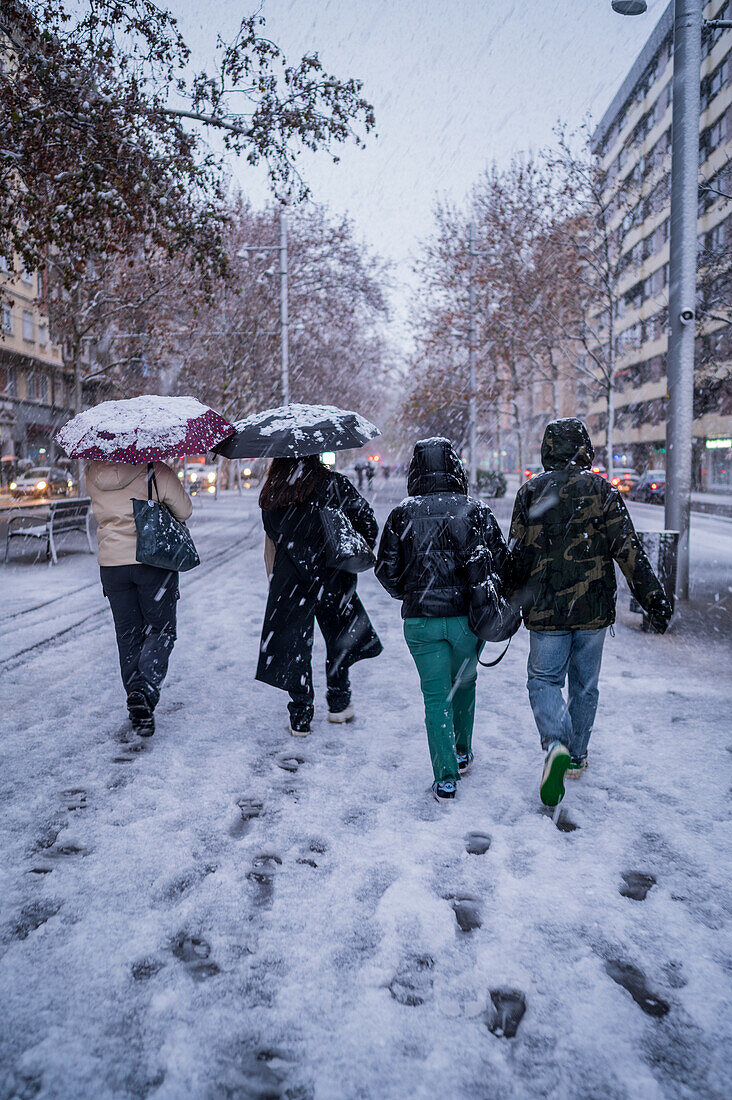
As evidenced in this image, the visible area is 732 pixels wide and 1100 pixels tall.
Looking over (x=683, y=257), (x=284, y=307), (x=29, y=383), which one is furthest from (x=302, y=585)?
(x=29, y=383)

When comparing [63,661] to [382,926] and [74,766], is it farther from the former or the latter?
A: [382,926]

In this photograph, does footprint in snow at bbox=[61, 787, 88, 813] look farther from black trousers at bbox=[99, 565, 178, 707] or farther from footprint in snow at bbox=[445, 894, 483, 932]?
footprint in snow at bbox=[445, 894, 483, 932]

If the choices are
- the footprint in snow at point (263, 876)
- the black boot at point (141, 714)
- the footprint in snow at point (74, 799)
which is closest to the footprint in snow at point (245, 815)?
the footprint in snow at point (263, 876)

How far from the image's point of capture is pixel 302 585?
16.3 ft

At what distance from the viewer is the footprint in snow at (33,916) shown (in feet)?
9.61

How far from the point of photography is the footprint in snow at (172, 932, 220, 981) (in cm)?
268

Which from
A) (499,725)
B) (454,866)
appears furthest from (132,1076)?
(499,725)

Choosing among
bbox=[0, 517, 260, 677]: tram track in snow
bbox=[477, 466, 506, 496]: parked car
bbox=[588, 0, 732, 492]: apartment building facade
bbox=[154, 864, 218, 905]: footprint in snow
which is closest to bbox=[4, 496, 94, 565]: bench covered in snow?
bbox=[0, 517, 260, 677]: tram track in snow

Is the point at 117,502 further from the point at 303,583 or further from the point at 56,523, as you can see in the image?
the point at 56,523

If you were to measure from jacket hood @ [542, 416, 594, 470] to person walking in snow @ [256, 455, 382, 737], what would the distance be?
4.23 ft

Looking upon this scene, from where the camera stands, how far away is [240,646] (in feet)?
25.0

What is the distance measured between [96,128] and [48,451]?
4741 cm

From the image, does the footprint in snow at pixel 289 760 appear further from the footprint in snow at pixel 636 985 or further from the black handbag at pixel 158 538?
the footprint in snow at pixel 636 985

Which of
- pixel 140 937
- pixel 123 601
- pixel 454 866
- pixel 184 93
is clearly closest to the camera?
pixel 140 937
